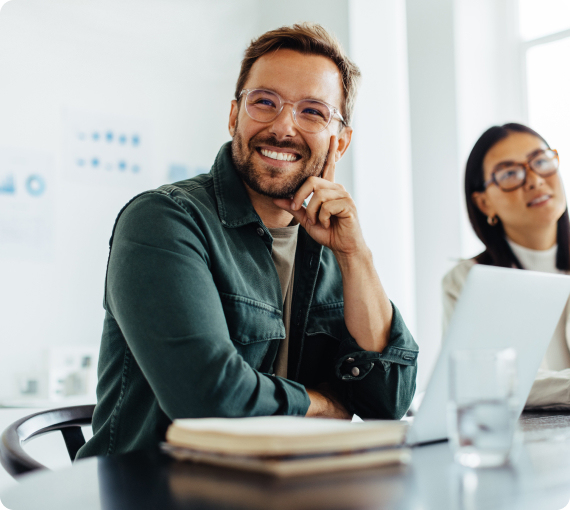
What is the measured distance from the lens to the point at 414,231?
335 cm

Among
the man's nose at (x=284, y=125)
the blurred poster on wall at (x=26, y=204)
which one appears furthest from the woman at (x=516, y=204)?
the blurred poster on wall at (x=26, y=204)

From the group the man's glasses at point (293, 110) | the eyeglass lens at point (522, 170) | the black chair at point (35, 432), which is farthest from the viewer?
the eyeglass lens at point (522, 170)

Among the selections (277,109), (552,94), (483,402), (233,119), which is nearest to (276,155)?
(277,109)

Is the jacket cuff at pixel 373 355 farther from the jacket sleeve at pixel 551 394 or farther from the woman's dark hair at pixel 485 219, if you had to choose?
the woman's dark hair at pixel 485 219

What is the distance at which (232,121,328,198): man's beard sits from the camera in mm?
1486

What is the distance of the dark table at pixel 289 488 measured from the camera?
50cm

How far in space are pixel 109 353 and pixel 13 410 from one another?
1594mm

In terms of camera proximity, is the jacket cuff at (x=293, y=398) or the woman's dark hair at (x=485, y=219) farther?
the woman's dark hair at (x=485, y=219)

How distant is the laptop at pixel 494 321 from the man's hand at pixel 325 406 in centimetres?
36

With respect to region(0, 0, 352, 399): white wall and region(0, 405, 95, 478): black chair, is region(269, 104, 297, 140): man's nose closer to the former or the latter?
region(0, 405, 95, 478): black chair

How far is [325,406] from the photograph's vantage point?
1188mm

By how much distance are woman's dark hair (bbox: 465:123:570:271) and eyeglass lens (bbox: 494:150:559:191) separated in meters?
0.07

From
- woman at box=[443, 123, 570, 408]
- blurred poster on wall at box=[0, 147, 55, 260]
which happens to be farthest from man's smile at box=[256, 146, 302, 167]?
blurred poster on wall at box=[0, 147, 55, 260]

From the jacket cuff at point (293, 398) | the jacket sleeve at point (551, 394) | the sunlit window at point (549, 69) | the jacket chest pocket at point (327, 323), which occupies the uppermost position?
the sunlit window at point (549, 69)
